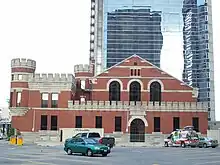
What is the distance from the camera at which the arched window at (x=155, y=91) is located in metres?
56.9

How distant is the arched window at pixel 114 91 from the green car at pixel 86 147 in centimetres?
2866

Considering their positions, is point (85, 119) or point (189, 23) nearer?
point (85, 119)

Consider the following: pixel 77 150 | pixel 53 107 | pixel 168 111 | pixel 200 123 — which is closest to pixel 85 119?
pixel 53 107

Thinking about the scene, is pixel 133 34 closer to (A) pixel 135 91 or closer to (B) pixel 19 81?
(A) pixel 135 91

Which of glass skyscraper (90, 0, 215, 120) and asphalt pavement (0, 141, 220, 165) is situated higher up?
glass skyscraper (90, 0, 215, 120)

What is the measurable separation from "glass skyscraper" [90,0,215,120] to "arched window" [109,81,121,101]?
82.0 metres

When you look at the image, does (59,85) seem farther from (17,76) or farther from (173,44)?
(173,44)

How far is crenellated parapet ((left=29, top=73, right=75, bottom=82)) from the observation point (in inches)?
2146

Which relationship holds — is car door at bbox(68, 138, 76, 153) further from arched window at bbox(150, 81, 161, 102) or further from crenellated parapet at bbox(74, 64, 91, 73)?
crenellated parapet at bbox(74, 64, 91, 73)

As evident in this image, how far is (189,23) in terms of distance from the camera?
14450cm

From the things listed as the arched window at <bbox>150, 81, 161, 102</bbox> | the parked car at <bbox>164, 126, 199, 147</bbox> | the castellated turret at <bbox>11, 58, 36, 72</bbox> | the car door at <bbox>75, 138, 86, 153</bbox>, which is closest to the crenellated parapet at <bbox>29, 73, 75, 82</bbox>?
the castellated turret at <bbox>11, 58, 36, 72</bbox>

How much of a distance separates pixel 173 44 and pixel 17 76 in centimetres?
9633

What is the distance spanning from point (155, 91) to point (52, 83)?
50.0 feet

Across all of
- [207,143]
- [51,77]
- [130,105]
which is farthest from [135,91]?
[207,143]
